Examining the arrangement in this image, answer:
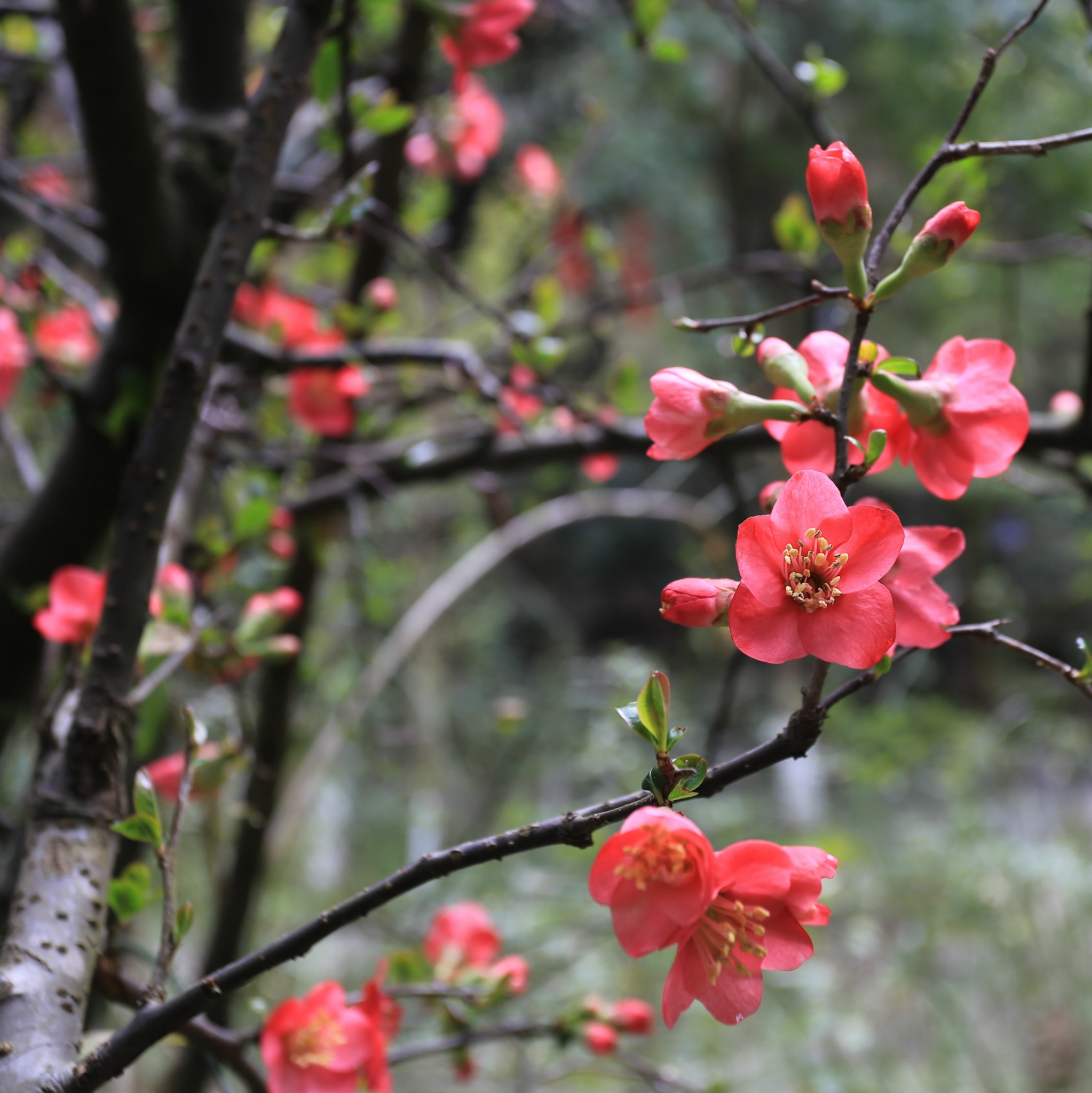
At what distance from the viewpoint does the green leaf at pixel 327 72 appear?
648mm

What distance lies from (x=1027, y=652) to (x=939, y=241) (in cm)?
17

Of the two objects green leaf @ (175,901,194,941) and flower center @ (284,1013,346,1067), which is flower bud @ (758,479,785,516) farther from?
flower center @ (284,1013,346,1067)

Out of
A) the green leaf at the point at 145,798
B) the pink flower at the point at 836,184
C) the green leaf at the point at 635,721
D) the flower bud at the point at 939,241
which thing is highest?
the pink flower at the point at 836,184

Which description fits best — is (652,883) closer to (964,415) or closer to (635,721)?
(635,721)

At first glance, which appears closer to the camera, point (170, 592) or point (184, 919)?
point (184, 919)

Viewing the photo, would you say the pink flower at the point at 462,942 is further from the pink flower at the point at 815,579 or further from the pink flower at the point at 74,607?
the pink flower at the point at 815,579

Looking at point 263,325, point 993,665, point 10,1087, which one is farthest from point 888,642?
point 993,665

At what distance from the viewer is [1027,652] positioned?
0.35 metres

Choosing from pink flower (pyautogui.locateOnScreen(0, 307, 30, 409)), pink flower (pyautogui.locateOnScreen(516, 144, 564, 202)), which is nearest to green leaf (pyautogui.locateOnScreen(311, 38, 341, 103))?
pink flower (pyautogui.locateOnScreen(0, 307, 30, 409))

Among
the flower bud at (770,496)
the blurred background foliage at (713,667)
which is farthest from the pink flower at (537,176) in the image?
the flower bud at (770,496)

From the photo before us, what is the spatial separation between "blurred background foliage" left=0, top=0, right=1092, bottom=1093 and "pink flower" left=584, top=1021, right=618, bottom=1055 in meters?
0.21

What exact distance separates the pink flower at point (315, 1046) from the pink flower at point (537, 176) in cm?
190

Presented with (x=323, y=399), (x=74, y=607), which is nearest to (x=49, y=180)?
(x=323, y=399)

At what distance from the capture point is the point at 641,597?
719 centimetres
